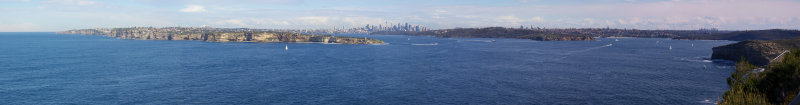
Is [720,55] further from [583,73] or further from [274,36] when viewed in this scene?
[274,36]

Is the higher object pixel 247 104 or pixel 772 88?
pixel 772 88

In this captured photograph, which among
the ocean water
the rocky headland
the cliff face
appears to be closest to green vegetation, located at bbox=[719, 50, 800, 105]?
the ocean water

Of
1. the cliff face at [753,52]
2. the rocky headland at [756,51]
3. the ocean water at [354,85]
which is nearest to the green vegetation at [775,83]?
the ocean water at [354,85]

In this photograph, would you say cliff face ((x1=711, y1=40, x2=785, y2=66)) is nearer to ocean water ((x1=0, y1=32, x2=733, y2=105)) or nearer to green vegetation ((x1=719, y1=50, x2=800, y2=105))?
ocean water ((x1=0, y1=32, x2=733, y2=105))

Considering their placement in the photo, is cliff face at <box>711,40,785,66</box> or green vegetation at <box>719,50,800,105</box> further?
cliff face at <box>711,40,785,66</box>

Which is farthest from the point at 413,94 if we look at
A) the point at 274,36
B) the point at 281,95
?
the point at 274,36

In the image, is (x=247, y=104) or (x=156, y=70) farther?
(x=156, y=70)

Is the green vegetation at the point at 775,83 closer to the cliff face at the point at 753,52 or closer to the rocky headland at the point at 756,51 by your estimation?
the rocky headland at the point at 756,51

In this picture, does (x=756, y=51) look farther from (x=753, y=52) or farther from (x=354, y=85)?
(x=354, y=85)
